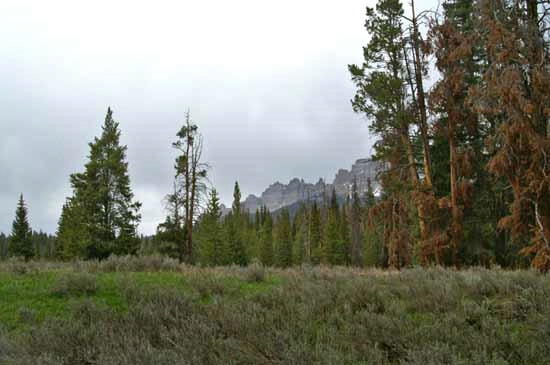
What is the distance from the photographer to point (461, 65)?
14.5 meters

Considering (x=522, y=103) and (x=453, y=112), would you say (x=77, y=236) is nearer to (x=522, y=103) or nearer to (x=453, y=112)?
(x=453, y=112)

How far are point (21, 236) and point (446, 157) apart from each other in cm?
4494

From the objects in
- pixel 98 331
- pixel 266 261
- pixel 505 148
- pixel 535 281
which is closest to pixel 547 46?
pixel 505 148

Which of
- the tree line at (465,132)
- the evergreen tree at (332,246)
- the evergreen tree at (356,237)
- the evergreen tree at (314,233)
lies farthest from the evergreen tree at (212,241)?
the tree line at (465,132)

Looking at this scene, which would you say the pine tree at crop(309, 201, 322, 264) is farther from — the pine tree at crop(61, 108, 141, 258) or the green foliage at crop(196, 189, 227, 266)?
the pine tree at crop(61, 108, 141, 258)

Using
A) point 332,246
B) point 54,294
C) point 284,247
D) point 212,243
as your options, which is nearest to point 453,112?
point 54,294

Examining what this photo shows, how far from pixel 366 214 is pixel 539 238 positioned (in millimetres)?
8297

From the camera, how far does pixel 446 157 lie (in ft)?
65.8

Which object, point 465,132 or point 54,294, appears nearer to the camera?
point 54,294

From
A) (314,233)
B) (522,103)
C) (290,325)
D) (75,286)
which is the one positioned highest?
(522,103)

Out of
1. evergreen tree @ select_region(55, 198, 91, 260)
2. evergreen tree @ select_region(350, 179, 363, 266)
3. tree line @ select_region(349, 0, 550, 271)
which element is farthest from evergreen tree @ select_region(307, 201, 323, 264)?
tree line @ select_region(349, 0, 550, 271)

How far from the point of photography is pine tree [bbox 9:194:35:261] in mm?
44094

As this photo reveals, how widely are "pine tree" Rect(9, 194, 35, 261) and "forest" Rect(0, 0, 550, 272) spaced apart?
15121 millimetres

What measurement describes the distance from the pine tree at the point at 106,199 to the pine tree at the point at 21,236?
63.8 ft
